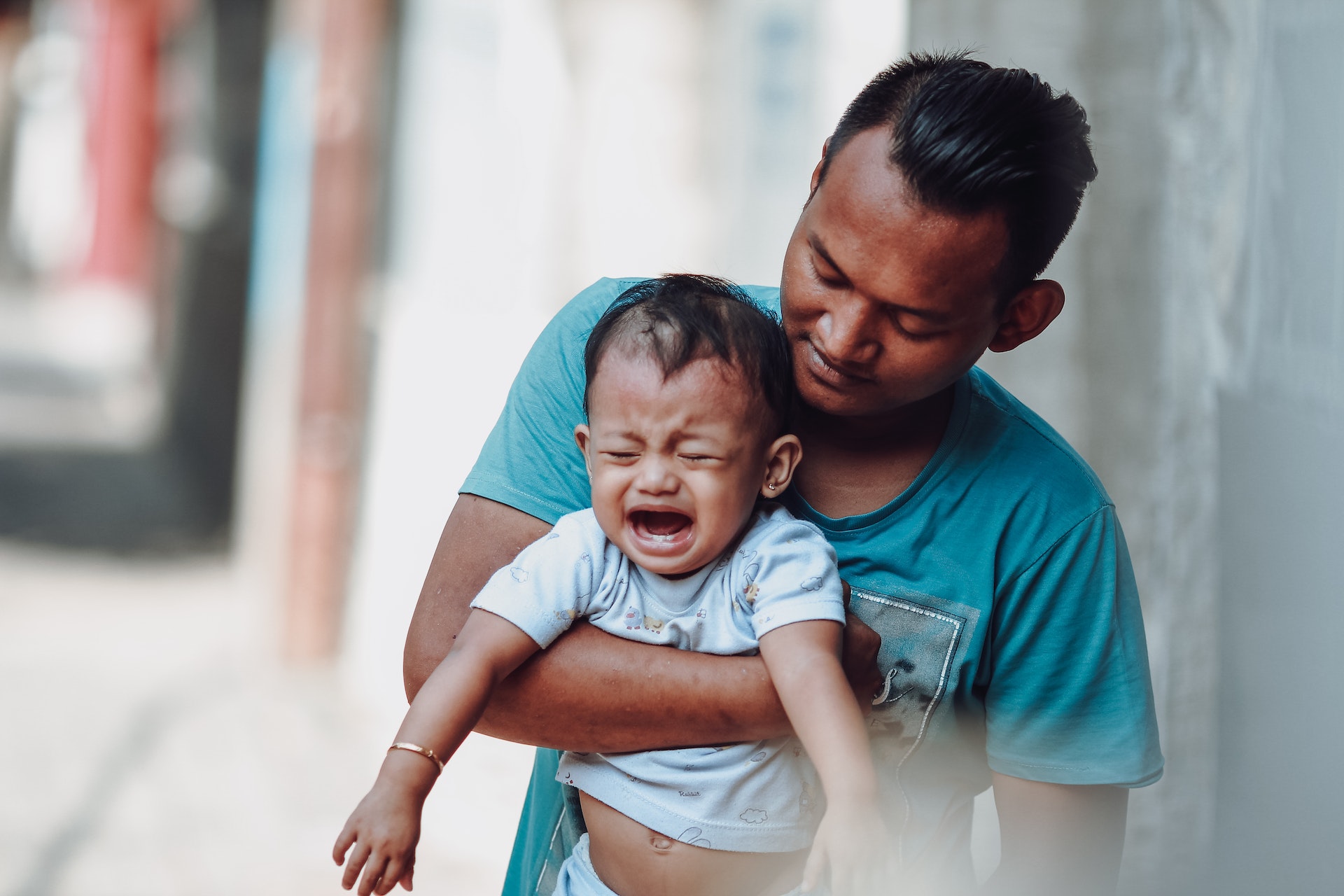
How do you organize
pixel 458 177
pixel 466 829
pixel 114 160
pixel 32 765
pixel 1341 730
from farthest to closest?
pixel 114 160
pixel 458 177
pixel 32 765
pixel 466 829
pixel 1341 730

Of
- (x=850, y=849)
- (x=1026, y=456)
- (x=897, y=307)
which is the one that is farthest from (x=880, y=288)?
(x=850, y=849)

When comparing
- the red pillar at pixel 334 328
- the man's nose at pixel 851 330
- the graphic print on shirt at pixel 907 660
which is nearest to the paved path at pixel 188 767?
the red pillar at pixel 334 328

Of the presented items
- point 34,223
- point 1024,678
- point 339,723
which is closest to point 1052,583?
point 1024,678

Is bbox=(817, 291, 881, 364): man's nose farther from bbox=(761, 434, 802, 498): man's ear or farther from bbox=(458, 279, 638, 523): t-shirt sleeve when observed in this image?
bbox=(458, 279, 638, 523): t-shirt sleeve

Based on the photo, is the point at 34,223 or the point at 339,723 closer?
the point at 339,723

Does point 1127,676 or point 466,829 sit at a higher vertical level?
point 1127,676

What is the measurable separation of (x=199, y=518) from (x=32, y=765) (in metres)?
3.75

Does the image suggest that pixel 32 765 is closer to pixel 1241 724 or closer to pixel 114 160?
pixel 1241 724

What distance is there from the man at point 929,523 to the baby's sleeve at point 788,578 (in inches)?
1.9

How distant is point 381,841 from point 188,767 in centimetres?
337

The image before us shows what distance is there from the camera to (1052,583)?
126cm

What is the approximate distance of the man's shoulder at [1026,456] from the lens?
129 cm

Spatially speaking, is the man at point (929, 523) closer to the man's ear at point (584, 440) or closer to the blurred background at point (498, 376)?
the man's ear at point (584, 440)

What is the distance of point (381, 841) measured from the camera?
3.66ft
